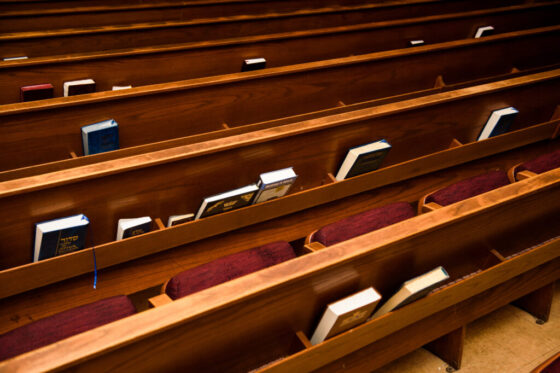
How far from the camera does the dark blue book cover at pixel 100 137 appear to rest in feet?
3.94

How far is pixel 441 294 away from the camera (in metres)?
0.93

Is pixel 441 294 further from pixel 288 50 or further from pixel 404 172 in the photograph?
pixel 288 50

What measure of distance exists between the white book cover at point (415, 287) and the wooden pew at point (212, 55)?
1066 millimetres

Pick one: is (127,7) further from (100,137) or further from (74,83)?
(100,137)

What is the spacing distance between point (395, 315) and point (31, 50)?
1.53 m

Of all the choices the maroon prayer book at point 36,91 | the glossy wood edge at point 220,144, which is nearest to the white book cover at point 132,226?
the glossy wood edge at point 220,144

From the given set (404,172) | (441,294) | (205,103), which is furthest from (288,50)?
(441,294)

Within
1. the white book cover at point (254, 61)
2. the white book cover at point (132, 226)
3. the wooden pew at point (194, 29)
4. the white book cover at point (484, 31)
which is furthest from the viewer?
the white book cover at point (484, 31)

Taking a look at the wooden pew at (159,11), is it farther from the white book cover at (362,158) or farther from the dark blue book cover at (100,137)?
the white book cover at (362,158)

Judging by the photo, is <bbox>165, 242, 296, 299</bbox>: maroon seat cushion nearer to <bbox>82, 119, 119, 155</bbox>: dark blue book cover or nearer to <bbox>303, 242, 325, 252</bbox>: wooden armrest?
<bbox>303, 242, 325, 252</bbox>: wooden armrest

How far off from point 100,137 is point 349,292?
0.70 m

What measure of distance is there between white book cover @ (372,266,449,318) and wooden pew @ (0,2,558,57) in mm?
1409

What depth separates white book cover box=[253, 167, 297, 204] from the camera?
108 centimetres

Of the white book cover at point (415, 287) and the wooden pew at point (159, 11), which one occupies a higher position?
the wooden pew at point (159, 11)
